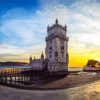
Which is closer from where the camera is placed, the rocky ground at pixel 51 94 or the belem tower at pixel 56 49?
the rocky ground at pixel 51 94

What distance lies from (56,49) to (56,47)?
0.87 meters

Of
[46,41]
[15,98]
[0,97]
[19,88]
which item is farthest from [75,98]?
[46,41]

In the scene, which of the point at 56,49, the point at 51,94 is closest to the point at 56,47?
the point at 56,49

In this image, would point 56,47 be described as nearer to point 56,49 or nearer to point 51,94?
point 56,49

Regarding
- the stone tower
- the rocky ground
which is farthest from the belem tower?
the rocky ground

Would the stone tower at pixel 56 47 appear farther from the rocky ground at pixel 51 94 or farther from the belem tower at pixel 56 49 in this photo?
the rocky ground at pixel 51 94

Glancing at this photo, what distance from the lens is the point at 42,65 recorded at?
270 feet

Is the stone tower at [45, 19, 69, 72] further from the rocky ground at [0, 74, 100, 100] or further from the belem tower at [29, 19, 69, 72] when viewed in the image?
the rocky ground at [0, 74, 100, 100]

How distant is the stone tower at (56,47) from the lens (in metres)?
74.1

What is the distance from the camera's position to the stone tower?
2916 inches

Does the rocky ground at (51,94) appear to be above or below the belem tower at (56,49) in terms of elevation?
below

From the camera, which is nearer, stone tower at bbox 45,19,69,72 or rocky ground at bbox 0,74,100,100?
rocky ground at bbox 0,74,100,100

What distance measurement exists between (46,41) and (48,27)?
6671 mm

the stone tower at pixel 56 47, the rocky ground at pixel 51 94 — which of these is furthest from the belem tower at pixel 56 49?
the rocky ground at pixel 51 94
